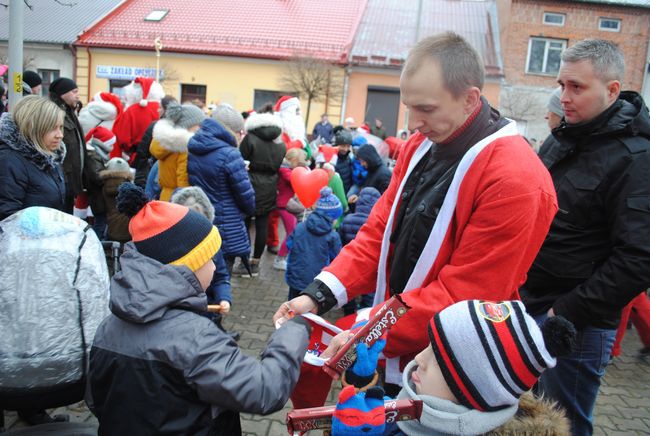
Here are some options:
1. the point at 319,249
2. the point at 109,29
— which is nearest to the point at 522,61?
the point at 109,29

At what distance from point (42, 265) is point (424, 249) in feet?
5.48

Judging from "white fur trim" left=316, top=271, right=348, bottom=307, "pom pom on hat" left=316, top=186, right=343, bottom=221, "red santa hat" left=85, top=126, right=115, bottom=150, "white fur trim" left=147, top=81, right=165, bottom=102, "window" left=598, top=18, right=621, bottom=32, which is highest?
"window" left=598, top=18, right=621, bottom=32

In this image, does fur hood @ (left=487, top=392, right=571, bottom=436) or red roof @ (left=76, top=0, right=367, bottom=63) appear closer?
fur hood @ (left=487, top=392, right=571, bottom=436)

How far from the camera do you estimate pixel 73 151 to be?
17.7 ft

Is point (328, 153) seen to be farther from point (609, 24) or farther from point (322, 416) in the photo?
point (609, 24)

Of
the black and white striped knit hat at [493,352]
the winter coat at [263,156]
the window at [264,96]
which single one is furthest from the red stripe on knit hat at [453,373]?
the window at [264,96]

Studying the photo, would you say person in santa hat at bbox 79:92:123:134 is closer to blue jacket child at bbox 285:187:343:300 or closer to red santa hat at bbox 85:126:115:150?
red santa hat at bbox 85:126:115:150

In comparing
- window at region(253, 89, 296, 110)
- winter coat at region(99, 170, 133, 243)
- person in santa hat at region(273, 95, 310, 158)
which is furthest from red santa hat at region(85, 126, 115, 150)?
window at region(253, 89, 296, 110)

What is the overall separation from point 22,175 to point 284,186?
4.50m

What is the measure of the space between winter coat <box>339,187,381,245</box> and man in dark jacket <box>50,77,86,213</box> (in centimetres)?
272

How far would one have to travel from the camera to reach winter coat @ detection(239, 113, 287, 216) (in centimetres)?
718

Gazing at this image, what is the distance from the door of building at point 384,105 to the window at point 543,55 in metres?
6.14

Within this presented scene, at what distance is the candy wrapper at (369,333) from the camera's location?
1.70 metres

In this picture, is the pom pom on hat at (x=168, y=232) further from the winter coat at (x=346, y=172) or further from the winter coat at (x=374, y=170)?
the winter coat at (x=346, y=172)
